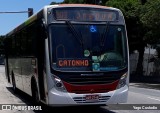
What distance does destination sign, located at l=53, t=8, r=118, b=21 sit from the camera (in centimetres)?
1195

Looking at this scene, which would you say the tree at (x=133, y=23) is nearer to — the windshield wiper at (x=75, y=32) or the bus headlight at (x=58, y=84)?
the windshield wiper at (x=75, y=32)

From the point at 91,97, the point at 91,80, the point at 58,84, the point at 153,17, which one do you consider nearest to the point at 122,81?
the point at 91,80

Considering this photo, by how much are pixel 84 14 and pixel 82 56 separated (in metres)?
1.31

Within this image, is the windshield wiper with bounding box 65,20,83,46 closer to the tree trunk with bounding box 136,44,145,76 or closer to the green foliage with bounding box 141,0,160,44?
the green foliage with bounding box 141,0,160,44

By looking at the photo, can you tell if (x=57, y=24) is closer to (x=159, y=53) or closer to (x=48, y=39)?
(x=48, y=39)

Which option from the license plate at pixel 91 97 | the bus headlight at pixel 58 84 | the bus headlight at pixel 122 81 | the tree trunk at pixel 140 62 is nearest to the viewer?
the bus headlight at pixel 58 84

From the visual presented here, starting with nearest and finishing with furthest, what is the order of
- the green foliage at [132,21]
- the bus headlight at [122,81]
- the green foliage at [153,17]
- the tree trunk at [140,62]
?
the bus headlight at [122,81] → the green foliage at [153,17] → the green foliage at [132,21] → the tree trunk at [140,62]

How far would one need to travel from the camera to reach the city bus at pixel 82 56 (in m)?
11.5

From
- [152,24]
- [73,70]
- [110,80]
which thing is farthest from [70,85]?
[152,24]

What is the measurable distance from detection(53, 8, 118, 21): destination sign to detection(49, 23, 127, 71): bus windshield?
0.77 ft

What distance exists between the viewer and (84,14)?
39.8 ft

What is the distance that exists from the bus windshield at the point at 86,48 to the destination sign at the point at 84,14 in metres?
0.24

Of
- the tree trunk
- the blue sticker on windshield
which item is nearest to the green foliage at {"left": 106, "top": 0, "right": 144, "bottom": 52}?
the tree trunk

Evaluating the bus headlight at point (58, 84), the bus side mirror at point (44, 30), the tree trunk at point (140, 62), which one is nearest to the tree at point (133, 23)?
the tree trunk at point (140, 62)
